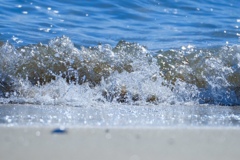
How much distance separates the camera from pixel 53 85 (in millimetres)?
3613

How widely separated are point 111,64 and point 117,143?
2189mm

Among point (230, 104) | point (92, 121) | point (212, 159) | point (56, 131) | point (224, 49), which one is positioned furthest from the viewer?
point (224, 49)

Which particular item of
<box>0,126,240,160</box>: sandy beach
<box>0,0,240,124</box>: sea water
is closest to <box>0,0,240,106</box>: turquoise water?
<box>0,0,240,124</box>: sea water

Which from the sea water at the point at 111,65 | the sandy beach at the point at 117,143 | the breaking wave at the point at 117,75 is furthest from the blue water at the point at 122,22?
the sandy beach at the point at 117,143

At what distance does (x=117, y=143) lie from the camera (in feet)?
Answer: 6.25

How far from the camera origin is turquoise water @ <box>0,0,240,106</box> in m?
3.65

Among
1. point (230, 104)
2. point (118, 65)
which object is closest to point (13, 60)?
point (118, 65)

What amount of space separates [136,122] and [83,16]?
3756 millimetres

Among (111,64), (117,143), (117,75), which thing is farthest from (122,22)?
(117,143)

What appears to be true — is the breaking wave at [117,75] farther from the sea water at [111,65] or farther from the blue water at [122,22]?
the blue water at [122,22]

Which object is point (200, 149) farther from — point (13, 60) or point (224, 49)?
point (224, 49)

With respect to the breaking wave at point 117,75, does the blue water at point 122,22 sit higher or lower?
higher

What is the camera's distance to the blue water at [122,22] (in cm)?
518

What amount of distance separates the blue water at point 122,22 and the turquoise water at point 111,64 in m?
0.01
